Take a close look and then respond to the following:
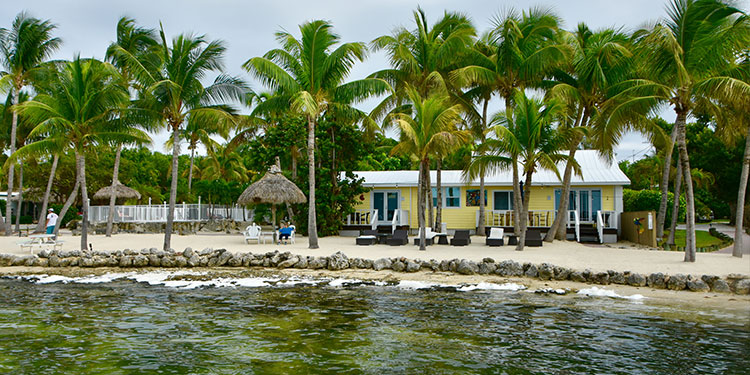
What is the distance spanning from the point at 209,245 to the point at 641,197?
19169 millimetres

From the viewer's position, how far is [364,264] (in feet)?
50.8

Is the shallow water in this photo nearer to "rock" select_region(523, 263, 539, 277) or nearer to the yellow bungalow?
"rock" select_region(523, 263, 539, 277)

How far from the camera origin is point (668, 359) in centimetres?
746

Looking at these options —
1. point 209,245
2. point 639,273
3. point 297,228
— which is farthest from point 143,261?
point 639,273

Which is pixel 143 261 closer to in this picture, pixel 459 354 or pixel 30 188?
pixel 459 354

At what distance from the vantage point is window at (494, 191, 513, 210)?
2544 centimetres

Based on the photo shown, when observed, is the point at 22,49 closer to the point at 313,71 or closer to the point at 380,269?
the point at 313,71

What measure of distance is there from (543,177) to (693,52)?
455 inches

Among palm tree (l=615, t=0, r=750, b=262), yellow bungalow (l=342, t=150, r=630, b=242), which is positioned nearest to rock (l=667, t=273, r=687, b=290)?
palm tree (l=615, t=0, r=750, b=262)

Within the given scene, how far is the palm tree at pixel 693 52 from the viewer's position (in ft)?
43.4

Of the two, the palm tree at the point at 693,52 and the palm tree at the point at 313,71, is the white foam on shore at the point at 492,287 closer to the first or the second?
the palm tree at the point at 693,52

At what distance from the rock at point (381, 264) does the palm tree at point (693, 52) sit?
8018mm

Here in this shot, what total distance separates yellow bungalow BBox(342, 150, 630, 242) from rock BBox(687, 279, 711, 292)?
9837mm

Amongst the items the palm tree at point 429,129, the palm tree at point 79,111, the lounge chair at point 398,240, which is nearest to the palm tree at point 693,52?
the palm tree at point 429,129
